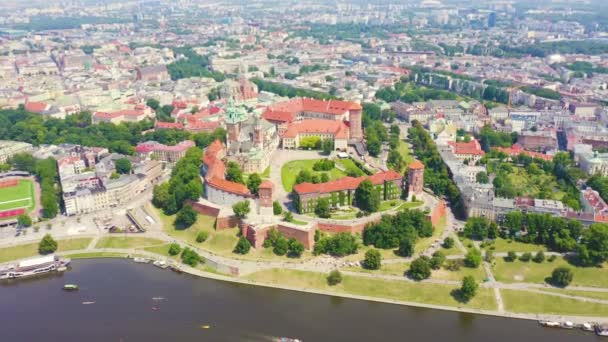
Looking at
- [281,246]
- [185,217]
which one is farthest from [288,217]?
[185,217]

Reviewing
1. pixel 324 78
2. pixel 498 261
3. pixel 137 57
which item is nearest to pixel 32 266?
pixel 498 261

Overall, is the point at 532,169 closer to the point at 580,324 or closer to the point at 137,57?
the point at 580,324

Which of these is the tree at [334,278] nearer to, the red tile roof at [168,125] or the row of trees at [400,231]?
the row of trees at [400,231]

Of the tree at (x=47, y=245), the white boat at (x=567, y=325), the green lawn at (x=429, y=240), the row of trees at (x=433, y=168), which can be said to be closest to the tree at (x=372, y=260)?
the green lawn at (x=429, y=240)

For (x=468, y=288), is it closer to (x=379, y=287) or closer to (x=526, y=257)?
(x=379, y=287)

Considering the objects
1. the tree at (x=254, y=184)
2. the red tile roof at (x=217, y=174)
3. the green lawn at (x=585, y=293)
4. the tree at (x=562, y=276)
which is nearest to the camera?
the green lawn at (x=585, y=293)

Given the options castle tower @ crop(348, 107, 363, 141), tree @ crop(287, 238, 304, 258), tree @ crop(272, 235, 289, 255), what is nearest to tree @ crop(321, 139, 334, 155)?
castle tower @ crop(348, 107, 363, 141)
